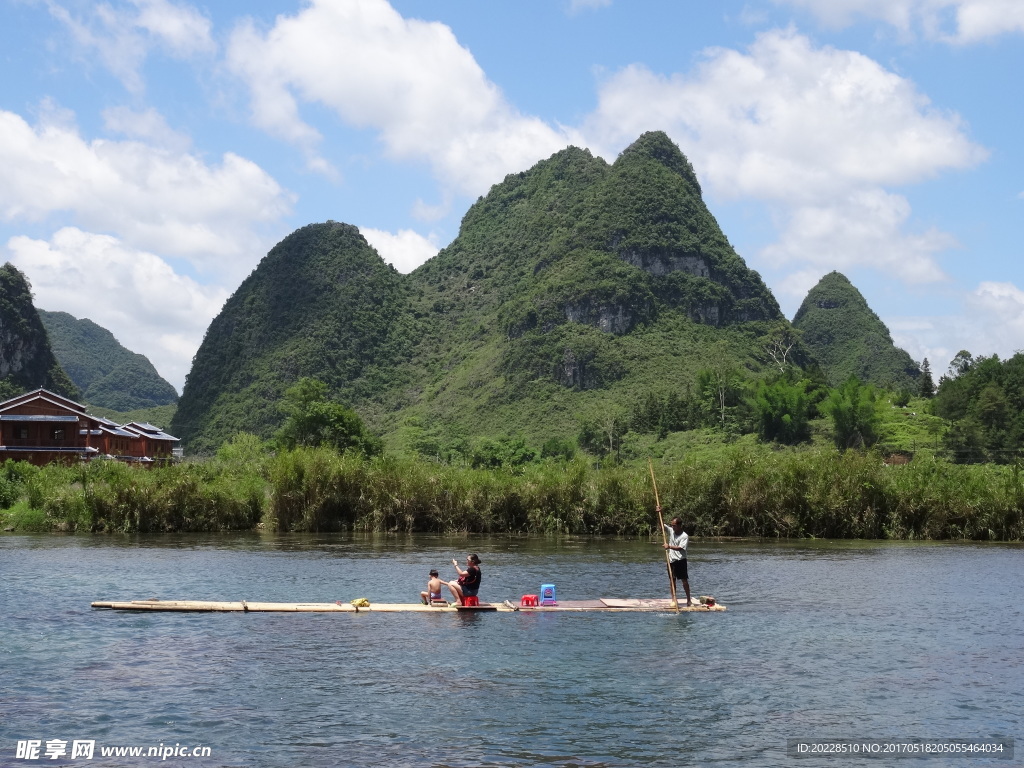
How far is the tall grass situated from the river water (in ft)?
36.1

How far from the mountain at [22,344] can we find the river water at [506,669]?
128336 millimetres

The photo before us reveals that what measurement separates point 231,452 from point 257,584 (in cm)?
6323

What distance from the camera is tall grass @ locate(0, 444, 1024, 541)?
4331 cm

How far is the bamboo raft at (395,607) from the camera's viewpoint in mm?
23859

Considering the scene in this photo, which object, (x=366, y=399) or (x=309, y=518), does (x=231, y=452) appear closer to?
(x=309, y=518)

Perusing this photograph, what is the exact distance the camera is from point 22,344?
14850 centimetres

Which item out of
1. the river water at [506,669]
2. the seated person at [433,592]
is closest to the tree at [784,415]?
the river water at [506,669]

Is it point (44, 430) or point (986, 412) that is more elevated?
point (986, 412)

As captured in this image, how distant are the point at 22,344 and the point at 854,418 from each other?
119m

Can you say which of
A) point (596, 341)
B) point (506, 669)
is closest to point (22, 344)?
point (596, 341)

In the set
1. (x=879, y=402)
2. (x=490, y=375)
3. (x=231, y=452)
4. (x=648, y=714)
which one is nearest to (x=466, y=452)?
(x=231, y=452)

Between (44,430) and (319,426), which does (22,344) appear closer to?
(44,430)

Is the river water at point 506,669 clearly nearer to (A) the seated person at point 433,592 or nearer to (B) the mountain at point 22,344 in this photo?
(A) the seated person at point 433,592

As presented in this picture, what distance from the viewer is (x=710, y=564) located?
34.8m
